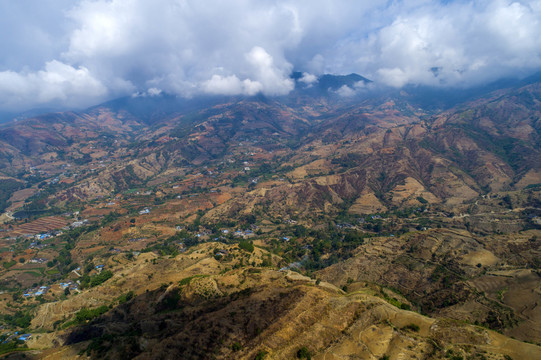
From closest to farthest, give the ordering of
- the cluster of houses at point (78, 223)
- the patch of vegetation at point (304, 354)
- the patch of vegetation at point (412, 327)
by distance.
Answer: the patch of vegetation at point (304, 354)
the patch of vegetation at point (412, 327)
the cluster of houses at point (78, 223)

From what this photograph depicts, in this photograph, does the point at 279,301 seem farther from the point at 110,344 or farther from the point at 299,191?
the point at 299,191

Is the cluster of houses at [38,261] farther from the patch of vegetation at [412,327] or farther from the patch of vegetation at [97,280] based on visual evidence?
the patch of vegetation at [412,327]

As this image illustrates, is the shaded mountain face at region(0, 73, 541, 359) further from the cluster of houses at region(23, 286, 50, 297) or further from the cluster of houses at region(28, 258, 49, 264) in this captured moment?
the cluster of houses at region(23, 286, 50, 297)

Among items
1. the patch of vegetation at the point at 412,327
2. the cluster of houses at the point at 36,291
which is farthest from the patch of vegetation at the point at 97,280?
the patch of vegetation at the point at 412,327

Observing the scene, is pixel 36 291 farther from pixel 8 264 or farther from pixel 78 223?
pixel 78 223

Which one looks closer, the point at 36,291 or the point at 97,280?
the point at 97,280

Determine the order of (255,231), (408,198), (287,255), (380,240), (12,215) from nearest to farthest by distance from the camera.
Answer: (380,240)
(287,255)
(255,231)
(408,198)
(12,215)

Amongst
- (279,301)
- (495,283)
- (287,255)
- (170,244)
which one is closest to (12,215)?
(170,244)

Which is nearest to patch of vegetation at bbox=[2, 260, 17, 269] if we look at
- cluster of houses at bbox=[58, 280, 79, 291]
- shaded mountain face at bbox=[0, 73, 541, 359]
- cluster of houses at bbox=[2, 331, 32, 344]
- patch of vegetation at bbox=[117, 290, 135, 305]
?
shaded mountain face at bbox=[0, 73, 541, 359]

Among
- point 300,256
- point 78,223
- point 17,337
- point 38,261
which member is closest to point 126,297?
point 17,337
